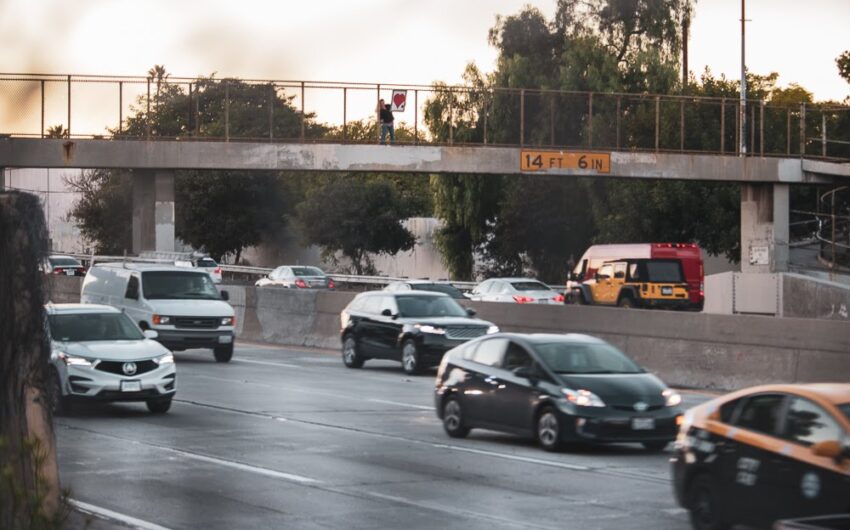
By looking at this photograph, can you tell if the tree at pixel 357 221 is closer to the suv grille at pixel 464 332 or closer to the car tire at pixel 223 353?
the car tire at pixel 223 353

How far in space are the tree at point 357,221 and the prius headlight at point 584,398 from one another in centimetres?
6662

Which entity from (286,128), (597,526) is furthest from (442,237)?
(597,526)

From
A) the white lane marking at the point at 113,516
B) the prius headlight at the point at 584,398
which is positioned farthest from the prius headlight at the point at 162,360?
the white lane marking at the point at 113,516

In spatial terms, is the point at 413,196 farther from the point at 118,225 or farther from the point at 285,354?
the point at 285,354

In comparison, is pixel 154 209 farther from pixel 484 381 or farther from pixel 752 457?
pixel 752 457

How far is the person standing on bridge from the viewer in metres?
48.3

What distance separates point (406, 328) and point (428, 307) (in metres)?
1.16

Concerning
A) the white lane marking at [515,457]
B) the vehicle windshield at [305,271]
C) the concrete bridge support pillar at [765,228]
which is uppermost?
the concrete bridge support pillar at [765,228]

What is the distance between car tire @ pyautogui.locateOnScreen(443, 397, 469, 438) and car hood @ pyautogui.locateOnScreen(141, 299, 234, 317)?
1493cm

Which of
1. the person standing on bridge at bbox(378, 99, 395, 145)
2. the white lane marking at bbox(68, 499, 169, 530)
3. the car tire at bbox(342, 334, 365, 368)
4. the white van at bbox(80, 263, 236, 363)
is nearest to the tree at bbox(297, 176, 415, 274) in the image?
the person standing on bridge at bbox(378, 99, 395, 145)

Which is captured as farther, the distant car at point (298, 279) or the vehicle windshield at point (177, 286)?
the distant car at point (298, 279)

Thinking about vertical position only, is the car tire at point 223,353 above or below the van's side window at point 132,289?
below

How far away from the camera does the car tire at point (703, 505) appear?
1200cm

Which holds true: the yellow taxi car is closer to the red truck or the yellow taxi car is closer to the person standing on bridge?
the red truck
